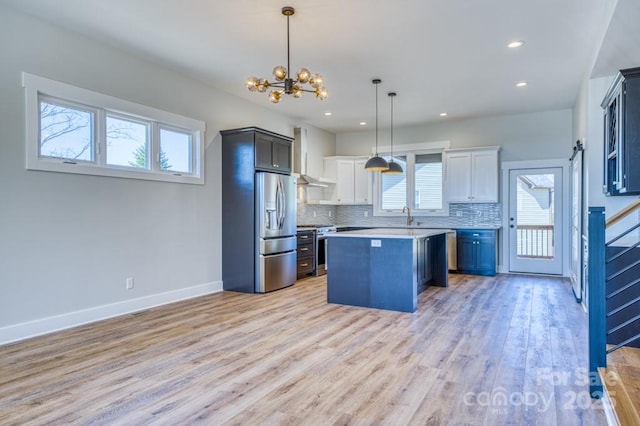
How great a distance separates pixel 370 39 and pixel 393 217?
4965 mm

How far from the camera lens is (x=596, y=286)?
253 centimetres

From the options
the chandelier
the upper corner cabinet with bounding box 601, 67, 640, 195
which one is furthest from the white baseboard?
the upper corner cabinet with bounding box 601, 67, 640, 195

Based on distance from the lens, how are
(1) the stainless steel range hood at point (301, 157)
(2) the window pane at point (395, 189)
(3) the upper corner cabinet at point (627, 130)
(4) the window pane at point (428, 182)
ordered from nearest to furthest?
(3) the upper corner cabinet at point (627, 130)
(1) the stainless steel range hood at point (301, 157)
(4) the window pane at point (428, 182)
(2) the window pane at point (395, 189)

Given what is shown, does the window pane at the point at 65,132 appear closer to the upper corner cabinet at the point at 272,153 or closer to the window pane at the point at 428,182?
the upper corner cabinet at the point at 272,153

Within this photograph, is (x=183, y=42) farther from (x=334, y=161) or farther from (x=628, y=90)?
(x=334, y=161)

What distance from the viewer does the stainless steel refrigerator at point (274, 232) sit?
580 centimetres

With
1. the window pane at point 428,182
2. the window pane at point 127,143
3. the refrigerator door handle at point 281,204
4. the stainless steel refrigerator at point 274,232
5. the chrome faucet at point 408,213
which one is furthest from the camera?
the chrome faucet at point 408,213

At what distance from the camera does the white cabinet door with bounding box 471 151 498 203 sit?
7.52m

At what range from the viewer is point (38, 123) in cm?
387

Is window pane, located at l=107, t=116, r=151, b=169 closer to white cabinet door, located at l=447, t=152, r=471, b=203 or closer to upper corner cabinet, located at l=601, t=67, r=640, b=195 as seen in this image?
upper corner cabinet, located at l=601, t=67, r=640, b=195

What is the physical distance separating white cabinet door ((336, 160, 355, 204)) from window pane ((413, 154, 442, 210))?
1416 mm

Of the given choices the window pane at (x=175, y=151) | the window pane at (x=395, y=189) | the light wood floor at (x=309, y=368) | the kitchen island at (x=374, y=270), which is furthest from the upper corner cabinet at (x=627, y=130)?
the window pane at (x=395, y=189)

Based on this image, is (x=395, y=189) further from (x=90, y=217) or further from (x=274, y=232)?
(x=90, y=217)

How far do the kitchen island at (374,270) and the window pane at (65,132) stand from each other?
300 cm
